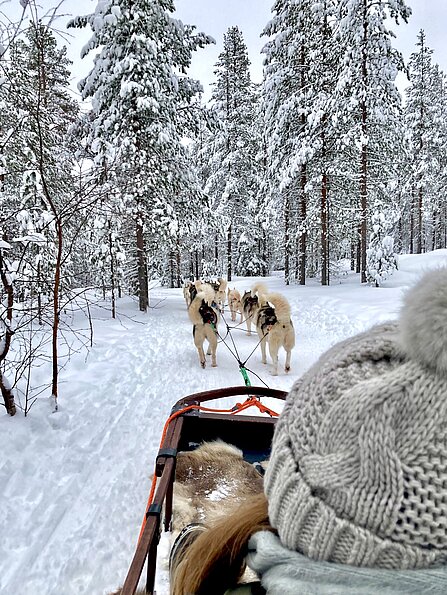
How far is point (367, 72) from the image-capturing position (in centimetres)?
1612

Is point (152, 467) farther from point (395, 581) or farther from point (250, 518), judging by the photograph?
point (395, 581)

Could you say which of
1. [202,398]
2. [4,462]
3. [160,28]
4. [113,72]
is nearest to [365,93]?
[160,28]

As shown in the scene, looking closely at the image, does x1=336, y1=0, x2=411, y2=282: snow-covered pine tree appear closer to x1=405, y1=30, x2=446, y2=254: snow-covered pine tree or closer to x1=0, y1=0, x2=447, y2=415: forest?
x1=0, y1=0, x2=447, y2=415: forest

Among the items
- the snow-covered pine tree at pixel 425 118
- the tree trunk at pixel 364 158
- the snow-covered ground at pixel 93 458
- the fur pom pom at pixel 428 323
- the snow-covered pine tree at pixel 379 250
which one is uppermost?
the snow-covered pine tree at pixel 425 118

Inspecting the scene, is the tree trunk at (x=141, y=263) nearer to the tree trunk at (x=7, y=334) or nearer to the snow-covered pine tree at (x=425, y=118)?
the tree trunk at (x=7, y=334)

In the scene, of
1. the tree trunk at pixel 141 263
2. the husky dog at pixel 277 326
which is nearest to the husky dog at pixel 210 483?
the husky dog at pixel 277 326

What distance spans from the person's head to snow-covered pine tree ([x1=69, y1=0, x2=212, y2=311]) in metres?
11.9

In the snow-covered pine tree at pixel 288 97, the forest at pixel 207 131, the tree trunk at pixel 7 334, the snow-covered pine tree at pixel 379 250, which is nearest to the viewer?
the tree trunk at pixel 7 334

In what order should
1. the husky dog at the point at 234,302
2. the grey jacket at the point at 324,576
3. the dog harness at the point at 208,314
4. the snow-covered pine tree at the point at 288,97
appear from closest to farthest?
the grey jacket at the point at 324,576, the dog harness at the point at 208,314, the husky dog at the point at 234,302, the snow-covered pine tree at the point at 288,97

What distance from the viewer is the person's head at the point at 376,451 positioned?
789 mm

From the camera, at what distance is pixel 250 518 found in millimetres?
1122

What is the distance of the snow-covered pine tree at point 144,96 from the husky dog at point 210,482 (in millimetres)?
9714

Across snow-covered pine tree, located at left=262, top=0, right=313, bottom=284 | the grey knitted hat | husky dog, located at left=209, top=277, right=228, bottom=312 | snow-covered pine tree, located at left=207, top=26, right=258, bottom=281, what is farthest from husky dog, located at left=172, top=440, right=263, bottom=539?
snow-covered pine tree, located at left=207, top=26, right=258, bottom=281

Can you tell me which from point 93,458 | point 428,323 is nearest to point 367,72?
point 93,458
